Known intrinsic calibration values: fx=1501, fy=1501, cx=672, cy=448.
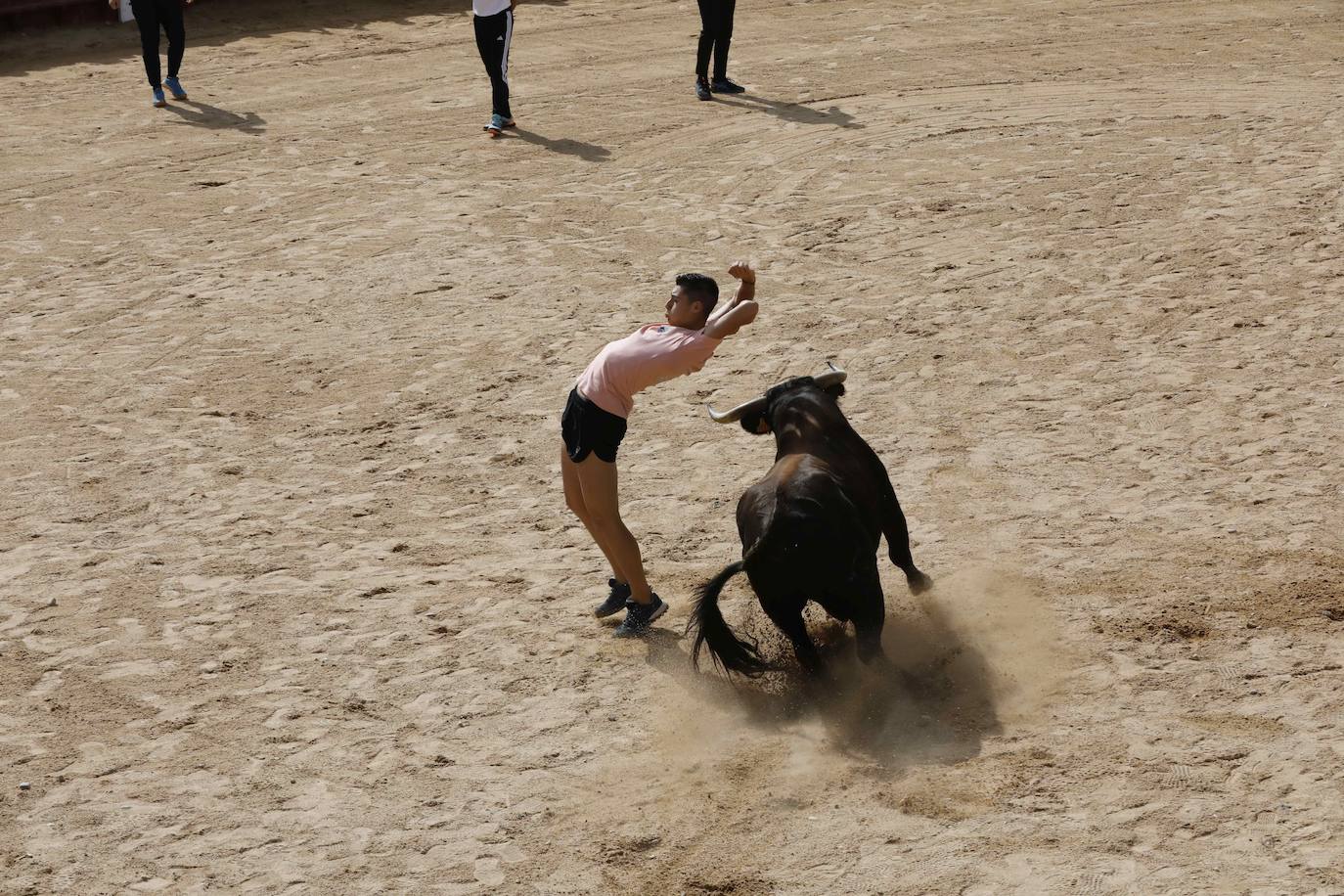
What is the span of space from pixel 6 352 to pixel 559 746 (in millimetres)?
5999

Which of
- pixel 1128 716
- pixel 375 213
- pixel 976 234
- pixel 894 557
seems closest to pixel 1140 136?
pixel 976 234

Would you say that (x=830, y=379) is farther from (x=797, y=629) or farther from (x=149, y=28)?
(x=149, y=28)

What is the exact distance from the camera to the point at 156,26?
14477mm

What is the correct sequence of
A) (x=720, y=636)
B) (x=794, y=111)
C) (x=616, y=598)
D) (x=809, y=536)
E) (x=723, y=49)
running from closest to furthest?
(x=809, y=536) < (x=720, y=636) < (x=616, y=598) < (x=794, y=111) < (x=723, y=49)

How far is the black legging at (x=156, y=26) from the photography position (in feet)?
47.0

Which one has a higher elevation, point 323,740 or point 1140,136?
point 1140,136

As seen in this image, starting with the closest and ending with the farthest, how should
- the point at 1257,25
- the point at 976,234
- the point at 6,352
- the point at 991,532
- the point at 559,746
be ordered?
1. the point at 559,746
2. the point at 991,532
3. the point at 6,352
4. the point at 976,234
5. the point at 1257,25

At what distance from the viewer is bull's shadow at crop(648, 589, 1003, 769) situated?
562cm

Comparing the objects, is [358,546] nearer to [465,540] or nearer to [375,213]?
[465,540]

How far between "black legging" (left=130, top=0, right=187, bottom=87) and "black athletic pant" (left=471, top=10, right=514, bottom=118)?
3.15m

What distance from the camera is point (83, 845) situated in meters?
5.43

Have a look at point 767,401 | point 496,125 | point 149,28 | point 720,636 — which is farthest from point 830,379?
point 149,28

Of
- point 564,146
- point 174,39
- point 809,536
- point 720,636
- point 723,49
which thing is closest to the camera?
point 809,536

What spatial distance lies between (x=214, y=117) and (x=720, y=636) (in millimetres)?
10470
